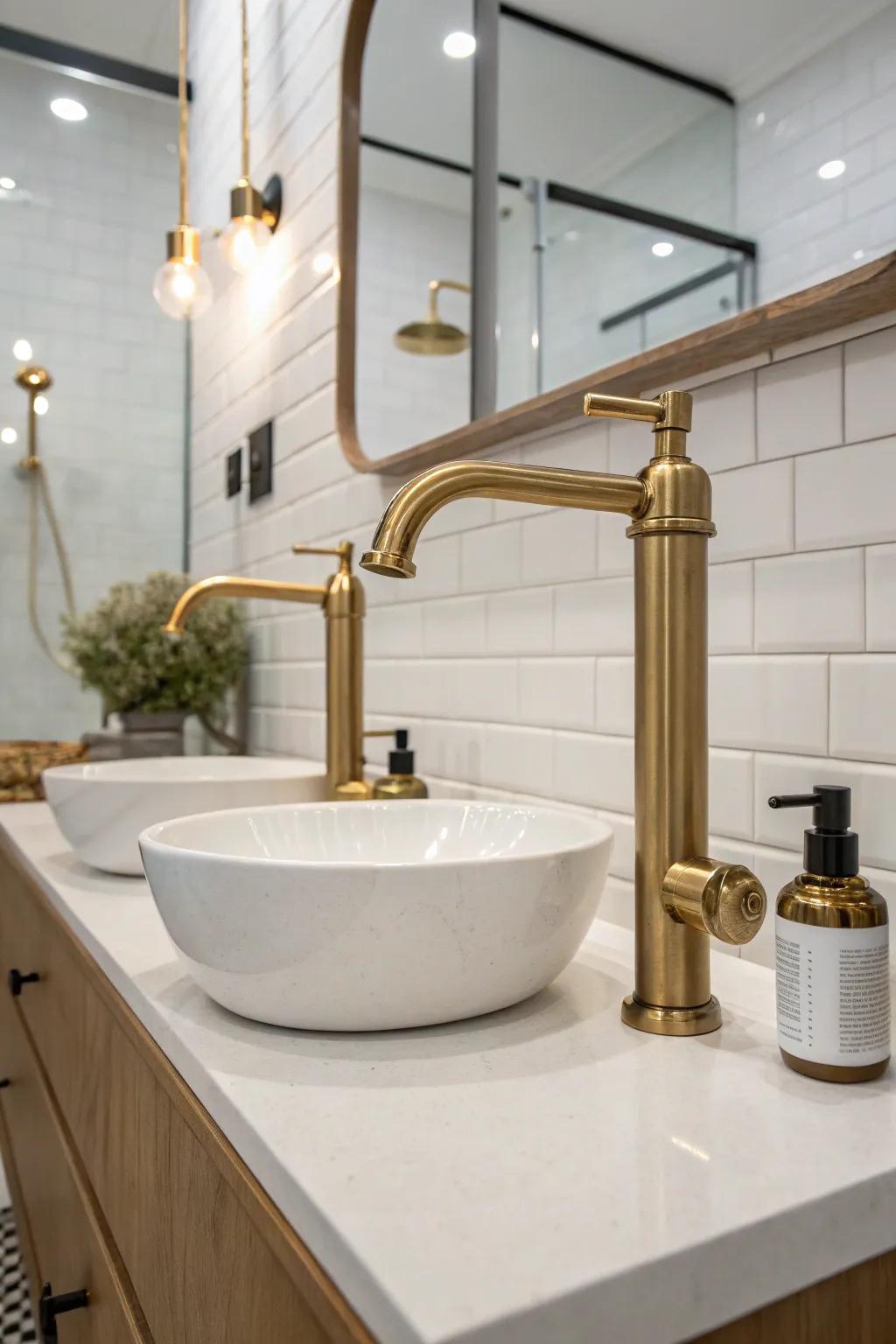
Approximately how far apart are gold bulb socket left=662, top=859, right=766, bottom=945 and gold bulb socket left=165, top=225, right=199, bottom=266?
4.63 feet

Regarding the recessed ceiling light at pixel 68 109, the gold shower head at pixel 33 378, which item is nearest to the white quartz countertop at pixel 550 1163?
the gold shower head at pixel 33 378

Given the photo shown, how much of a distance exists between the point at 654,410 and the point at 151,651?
1164 mm

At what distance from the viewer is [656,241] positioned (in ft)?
2.80

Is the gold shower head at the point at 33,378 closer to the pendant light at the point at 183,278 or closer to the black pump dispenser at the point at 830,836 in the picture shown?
the pendant light at the point at 183,278

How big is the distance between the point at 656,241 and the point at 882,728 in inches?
18.1

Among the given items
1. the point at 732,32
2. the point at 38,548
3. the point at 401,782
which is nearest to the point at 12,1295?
the point at 401,782

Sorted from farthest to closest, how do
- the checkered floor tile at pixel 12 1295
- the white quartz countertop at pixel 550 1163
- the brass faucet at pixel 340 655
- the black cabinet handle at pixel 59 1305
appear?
the checkered floor tile at pixel 12 1295 < the brass faucet at pixel 340 655 < the black cabinet handle at pixel 59 1305 < the white quartz countertop at pixel 550 1163

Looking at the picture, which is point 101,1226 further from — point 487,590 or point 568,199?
point 568,199

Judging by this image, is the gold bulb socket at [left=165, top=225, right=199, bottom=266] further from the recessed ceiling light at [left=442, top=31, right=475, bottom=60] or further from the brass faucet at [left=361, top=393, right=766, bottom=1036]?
the brass faucet at [left=361, top=393, right=766, bottom=1036]

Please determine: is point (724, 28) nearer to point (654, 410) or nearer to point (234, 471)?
point (654, 410)

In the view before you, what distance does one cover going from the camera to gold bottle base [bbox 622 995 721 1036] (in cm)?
58

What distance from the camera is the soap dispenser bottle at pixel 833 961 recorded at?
1.65ft

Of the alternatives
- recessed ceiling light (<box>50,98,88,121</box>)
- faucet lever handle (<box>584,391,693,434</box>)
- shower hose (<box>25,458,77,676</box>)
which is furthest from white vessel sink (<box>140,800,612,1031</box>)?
recessed ceiling light (<box>50,98,88,121</box>)

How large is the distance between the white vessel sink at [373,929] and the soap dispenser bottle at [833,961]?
0.13 m
